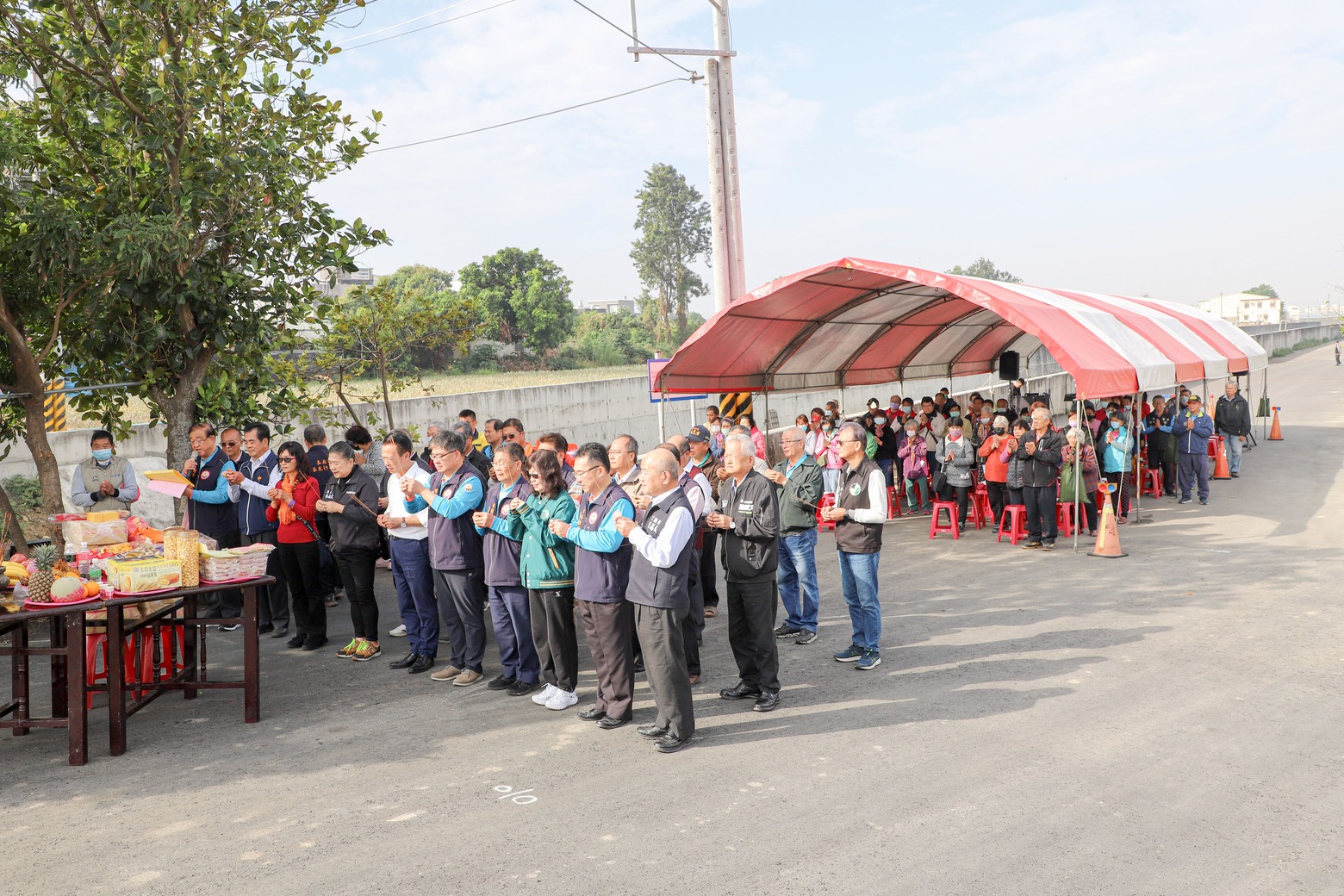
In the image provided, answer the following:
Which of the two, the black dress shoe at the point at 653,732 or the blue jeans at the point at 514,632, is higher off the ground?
the blue jeans at the point at 514,632

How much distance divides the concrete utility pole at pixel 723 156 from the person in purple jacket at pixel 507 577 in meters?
7.20

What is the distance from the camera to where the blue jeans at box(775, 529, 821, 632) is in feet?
23.8

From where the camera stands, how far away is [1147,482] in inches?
583

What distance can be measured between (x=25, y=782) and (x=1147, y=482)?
1483 centimetres

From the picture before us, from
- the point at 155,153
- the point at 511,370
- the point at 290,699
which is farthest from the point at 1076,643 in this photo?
the point at 511,370

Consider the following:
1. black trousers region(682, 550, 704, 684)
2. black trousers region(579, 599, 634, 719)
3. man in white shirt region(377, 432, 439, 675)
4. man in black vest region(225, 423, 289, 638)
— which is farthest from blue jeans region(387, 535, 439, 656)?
black trousers region(682, 550, 704, 684)

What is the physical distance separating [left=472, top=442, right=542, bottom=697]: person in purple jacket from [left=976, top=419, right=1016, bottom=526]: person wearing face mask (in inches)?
273

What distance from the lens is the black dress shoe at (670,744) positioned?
5.24 meters

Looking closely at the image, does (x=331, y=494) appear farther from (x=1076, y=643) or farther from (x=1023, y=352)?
(x=1023, y=352)

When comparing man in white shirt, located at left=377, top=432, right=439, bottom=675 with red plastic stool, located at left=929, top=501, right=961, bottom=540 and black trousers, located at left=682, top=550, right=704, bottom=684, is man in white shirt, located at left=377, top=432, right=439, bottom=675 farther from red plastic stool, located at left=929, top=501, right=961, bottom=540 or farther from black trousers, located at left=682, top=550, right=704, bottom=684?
red plastic stool, located at left=929, top=501, right=961, bottom=540

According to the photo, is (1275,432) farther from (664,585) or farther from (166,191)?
(166,191)

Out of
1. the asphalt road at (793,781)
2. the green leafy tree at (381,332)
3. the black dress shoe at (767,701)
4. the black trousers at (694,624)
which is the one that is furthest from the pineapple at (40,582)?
the green leafy tree at (381,332)

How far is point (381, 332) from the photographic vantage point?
1284 centimetres

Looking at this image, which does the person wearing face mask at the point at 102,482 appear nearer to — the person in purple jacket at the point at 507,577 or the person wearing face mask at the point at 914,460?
the person in purple jacket at the point at 507,577
